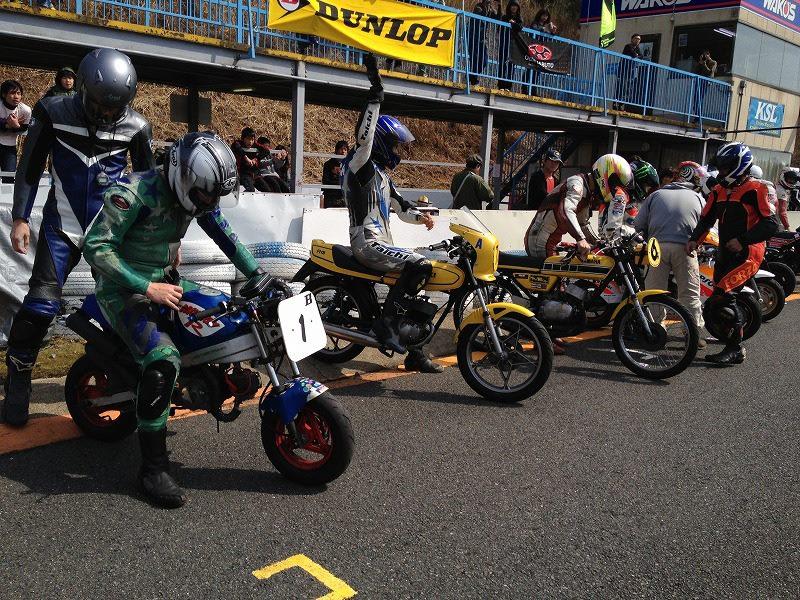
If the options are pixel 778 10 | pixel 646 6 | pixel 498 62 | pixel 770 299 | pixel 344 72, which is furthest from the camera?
pixel 778 10

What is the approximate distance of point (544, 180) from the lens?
14180mm

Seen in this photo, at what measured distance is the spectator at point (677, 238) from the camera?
23.7 ft

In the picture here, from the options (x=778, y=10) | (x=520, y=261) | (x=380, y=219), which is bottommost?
(x=520, y=261)

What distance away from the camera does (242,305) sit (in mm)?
3668

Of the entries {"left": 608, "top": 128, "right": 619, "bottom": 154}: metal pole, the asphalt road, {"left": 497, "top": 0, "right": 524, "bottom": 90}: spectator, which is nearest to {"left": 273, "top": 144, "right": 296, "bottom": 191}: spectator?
{"left": 497, "top": 0, "right": 524, "bottom": 90}: spectator

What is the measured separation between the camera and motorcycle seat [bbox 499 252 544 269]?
6.79m

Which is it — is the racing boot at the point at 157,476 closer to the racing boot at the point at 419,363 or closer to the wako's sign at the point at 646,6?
the racing boot at the point at 419,363

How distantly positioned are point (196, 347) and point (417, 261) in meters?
2.29

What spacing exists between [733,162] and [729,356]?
1721mm

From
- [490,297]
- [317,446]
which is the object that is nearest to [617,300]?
[490,297]

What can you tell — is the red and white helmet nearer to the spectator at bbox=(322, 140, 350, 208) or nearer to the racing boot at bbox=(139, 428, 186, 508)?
the racing boot at bbox=(139, 428, 186, 508)

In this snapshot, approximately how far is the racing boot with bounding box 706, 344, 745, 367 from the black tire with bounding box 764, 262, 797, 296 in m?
3.74

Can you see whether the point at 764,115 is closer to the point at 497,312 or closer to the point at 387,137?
the point at 387,137

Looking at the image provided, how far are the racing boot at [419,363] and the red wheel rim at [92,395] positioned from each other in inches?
98.6
